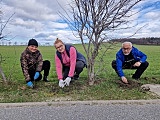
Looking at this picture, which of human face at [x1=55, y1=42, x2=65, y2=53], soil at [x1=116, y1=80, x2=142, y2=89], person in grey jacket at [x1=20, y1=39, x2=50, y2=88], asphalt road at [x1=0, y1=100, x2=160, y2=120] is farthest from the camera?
person in grey jacket at [x1=20, y1=39, x2=50, y2=88]

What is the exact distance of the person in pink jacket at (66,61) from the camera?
5.47 m

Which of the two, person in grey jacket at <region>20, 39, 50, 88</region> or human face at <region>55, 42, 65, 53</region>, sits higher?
human face at <region>55, 42, 65, 53</region>

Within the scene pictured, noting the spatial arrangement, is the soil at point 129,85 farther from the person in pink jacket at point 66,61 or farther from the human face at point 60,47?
the human face at point 60,47

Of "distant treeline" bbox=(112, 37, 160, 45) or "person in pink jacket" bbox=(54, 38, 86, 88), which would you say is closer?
"person in pink jacket" bbox=(54, 38, 86, 88)

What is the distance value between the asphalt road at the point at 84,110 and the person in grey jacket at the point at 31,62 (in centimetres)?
145

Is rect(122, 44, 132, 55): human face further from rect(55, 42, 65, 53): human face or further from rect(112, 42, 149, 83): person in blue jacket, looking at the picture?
rect(55, 42, 65, 53): human face

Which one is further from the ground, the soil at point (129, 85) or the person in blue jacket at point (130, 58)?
the person in blue jacket at point (130, 58)

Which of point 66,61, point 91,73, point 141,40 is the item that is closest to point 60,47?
point 66,61

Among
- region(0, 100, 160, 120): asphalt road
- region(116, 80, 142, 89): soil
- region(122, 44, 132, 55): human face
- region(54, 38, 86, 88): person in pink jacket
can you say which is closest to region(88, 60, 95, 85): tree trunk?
region(54, 38, 86, 88): person in pink jacket

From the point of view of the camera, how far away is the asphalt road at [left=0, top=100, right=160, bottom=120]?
372 cm

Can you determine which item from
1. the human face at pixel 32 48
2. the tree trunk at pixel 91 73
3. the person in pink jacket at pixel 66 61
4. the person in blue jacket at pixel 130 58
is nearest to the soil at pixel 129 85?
the person in blue jacket at pixel 130 58

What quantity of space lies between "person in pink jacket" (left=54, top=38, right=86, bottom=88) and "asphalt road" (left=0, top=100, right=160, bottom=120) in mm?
1217

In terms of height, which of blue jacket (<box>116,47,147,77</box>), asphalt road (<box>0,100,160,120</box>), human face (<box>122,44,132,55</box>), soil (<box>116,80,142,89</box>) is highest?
human face (<box>122,44,132,55</box>)

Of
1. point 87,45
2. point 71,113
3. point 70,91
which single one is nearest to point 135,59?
point 87,45
